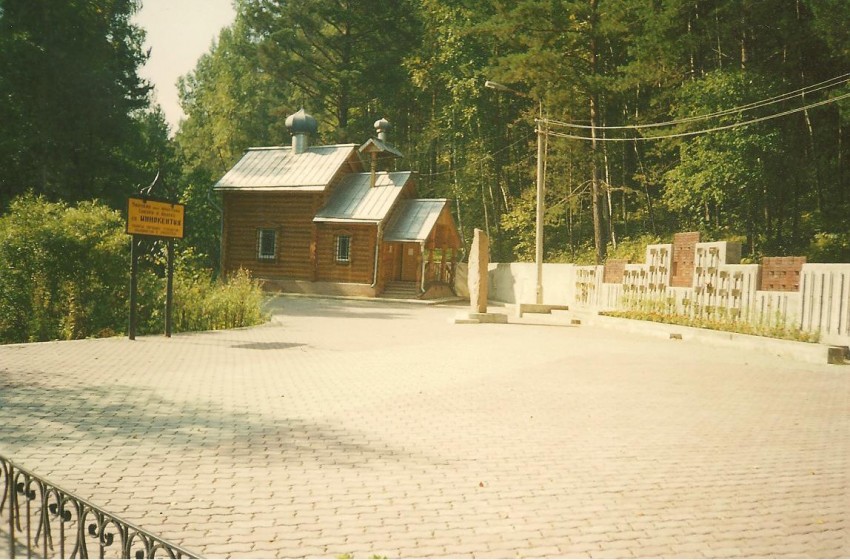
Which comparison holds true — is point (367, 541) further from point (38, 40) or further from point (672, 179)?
point (38, 40)

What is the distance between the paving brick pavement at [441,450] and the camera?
170 inches

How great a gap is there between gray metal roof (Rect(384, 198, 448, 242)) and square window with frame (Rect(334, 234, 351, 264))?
2186 millimetres

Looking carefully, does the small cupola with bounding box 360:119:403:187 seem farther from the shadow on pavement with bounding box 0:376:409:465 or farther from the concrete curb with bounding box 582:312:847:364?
the shadow on pavement with bounding box 0:376:409:465

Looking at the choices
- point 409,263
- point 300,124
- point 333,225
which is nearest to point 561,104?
point 409,263

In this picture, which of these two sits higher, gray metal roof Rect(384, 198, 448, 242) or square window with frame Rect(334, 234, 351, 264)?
gray metal roof Rect(384, 198, 448, 242)

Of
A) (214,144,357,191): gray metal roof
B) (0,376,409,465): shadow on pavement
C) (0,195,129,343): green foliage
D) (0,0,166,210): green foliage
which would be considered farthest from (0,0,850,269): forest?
(0,376,409,465): shadow on pavement

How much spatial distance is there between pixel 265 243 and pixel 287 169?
422cm

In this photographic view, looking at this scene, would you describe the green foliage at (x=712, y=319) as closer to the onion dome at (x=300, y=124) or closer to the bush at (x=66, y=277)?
the bush at (x=66, y=277)

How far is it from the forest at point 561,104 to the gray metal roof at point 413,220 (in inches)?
208

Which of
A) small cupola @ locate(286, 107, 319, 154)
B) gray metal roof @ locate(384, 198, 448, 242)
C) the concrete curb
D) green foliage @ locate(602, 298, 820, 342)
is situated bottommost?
the concrete curb

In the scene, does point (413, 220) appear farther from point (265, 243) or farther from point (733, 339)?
point (733, 339)

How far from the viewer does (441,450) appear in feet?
20.5

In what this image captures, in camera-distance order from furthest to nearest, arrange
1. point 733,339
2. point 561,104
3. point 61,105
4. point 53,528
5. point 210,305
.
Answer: point 561,104, point 61,105, point 210,305, point 733,339, point 53,528

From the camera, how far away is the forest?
24.4 m
